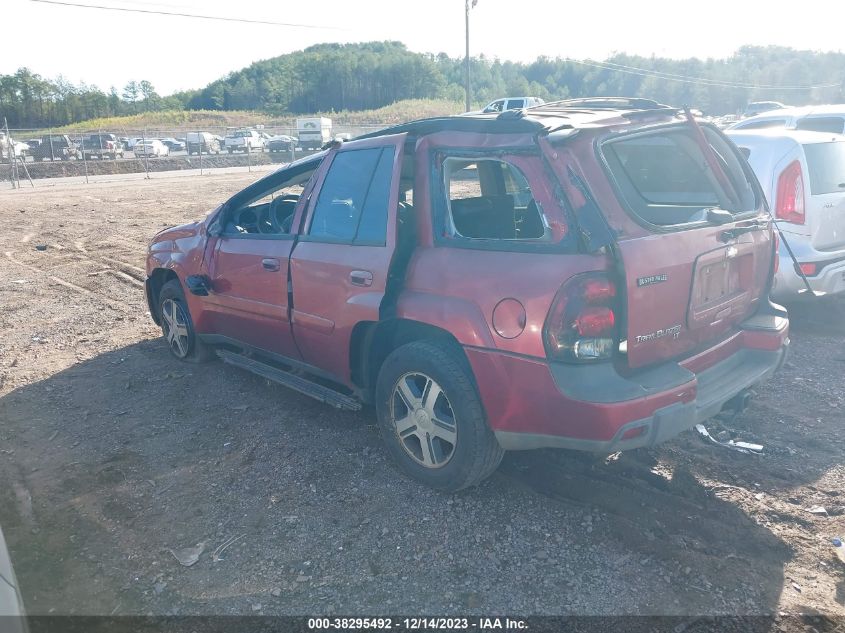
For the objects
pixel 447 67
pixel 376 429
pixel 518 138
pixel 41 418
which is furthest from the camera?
pixel 447 67

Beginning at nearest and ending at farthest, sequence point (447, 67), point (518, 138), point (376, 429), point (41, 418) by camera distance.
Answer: point (518, 138), point (376, 429), point (41, 418), point (447, 67)

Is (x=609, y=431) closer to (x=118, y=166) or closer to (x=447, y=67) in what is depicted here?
(x=118, y=166)

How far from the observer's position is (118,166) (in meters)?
37.6

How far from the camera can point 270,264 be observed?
4.59 metres

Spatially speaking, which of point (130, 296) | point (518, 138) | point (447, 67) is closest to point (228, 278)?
point (518, 138)

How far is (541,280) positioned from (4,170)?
33463mm

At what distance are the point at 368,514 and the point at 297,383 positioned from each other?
1304mm

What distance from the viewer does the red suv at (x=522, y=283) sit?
3021mm

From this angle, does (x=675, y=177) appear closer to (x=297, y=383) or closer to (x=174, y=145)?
(x=297, y=383)

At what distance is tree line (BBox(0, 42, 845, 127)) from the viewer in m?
76.5

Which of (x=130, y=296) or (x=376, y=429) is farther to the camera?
(x=130, y=296)

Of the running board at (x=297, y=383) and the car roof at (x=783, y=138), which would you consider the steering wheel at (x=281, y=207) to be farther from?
the car roof at (x=783, y=138)

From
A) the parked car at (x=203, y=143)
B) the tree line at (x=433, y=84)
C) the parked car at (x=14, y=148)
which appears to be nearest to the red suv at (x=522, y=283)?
the parked car at (x=14, y=148)

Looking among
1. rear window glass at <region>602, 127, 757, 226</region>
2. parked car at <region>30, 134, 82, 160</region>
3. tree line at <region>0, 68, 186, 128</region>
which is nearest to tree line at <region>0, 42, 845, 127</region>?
tree line at <region>0, 68, 186, 128</region>
